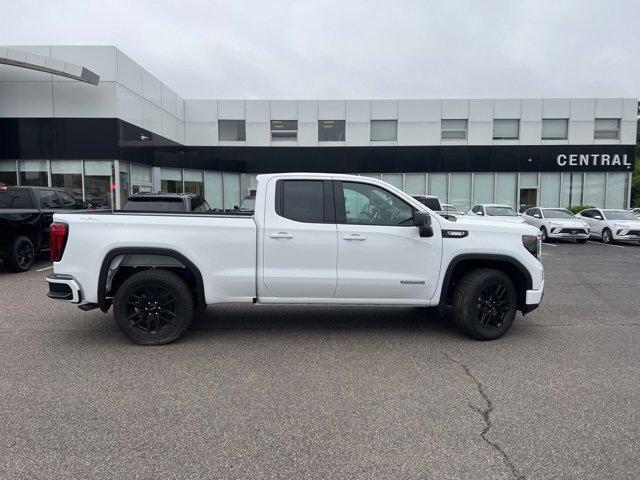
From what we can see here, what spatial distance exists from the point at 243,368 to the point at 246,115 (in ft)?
78.4

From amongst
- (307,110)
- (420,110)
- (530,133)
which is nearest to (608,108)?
(530,133)

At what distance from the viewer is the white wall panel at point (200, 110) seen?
86.6 feet

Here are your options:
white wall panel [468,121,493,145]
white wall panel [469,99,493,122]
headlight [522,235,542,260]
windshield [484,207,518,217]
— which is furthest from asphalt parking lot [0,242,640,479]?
white wall panel [469,99,493,122]

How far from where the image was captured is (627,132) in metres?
26.7

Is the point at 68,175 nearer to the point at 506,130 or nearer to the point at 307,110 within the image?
the point at 307,110

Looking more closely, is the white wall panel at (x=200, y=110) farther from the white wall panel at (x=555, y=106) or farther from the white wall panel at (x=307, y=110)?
the white wall panel at (x=555, y=106)

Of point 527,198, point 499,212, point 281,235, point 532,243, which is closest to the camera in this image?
point 281,235

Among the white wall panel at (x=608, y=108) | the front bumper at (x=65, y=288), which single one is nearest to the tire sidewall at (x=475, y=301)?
the front bumper at (x=65, y=288)

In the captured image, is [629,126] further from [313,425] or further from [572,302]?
[313,425]

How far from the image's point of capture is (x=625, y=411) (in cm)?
359

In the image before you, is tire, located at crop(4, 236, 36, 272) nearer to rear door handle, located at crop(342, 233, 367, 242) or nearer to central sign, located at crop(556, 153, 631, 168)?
rear door handle, located at crop(342, 233, 367, 242)

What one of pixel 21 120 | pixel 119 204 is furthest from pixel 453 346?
pixel 21 120

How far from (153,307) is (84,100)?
16615mm

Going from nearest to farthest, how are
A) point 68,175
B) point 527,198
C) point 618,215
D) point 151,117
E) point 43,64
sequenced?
point 43,64, point 618,215, point 68,175, point 151,117, point 527,198
